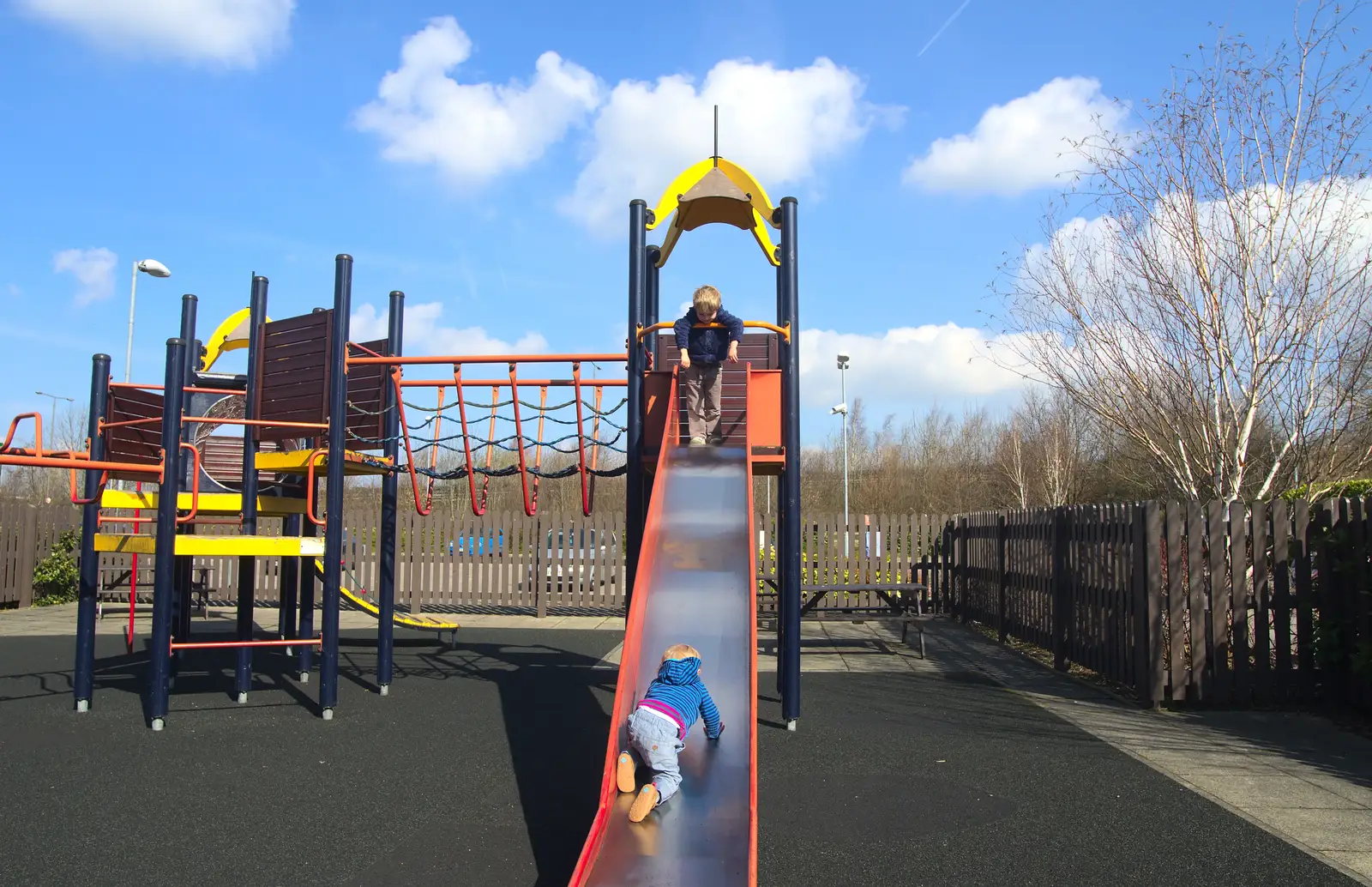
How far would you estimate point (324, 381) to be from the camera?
848 cm

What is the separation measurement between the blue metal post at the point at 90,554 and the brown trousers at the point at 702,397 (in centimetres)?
501

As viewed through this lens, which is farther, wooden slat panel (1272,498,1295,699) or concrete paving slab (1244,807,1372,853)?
wooden slat panel (1272,498,1295,699)

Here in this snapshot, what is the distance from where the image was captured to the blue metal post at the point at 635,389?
7.53m

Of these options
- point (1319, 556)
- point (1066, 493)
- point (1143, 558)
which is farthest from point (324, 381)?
point (1066, 493)

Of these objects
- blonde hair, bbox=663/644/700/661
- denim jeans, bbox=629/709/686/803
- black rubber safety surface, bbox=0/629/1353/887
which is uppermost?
blonde hair, bbox=663/644/700/661

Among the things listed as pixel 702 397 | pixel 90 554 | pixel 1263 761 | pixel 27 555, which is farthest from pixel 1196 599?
pixel 27 555

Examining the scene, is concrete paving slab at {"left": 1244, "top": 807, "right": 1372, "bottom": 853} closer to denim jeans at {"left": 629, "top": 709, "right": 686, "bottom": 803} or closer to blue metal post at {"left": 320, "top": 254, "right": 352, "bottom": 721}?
denim jeans at {"left": 629, "top": 709, "right": 686, "bottom": 803}

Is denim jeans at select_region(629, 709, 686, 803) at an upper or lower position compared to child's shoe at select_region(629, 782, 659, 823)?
upper

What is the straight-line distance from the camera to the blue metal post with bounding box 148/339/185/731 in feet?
24.1

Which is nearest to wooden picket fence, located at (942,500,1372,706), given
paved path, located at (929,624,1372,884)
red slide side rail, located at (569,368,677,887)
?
paved path, located at (929,624,1372,884)

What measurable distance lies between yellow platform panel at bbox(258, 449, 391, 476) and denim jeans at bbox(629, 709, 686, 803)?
4989mm

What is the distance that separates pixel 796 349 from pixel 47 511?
651 inches

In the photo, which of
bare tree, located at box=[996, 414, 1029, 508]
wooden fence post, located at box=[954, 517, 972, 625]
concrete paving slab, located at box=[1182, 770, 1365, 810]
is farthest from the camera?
bare tree, located at box=[996, 414, 1029, 508]

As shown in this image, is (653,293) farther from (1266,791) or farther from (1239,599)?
(1266,791)
